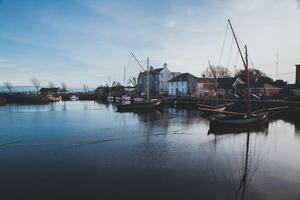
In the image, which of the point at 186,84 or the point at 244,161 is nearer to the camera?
the point at 244,161

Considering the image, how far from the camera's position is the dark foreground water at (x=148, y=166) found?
48.9 feet

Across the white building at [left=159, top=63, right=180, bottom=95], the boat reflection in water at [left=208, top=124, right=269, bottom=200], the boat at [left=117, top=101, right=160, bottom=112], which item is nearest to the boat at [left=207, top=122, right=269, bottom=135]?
the boat reflection in water at [left=208, top=124, right=269, bottom=200]

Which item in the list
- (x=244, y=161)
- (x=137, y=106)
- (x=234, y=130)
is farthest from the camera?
(x=137, y=106)

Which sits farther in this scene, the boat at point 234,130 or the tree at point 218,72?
the tree at point 218,72

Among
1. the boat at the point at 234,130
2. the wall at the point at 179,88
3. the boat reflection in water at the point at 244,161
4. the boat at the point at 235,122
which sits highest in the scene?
the wall at the point at 179,88

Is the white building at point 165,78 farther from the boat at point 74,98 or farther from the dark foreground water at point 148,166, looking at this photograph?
the dark foreground water at point 148,166

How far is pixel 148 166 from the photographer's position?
63.4ft

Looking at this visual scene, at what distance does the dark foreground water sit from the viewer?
587 inches

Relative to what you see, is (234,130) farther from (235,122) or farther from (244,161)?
(244,161)

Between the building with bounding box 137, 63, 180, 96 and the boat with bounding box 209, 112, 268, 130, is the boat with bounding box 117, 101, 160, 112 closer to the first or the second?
the boat with bounding box 209, 112, 268, 130

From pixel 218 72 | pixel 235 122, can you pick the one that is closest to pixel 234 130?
pixel 235 122

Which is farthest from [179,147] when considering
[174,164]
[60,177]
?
[60,177]

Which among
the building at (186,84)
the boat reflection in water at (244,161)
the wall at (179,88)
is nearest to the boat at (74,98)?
the wall at (179,88)

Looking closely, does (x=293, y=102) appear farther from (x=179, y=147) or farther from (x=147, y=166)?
(x=147, y=166)
